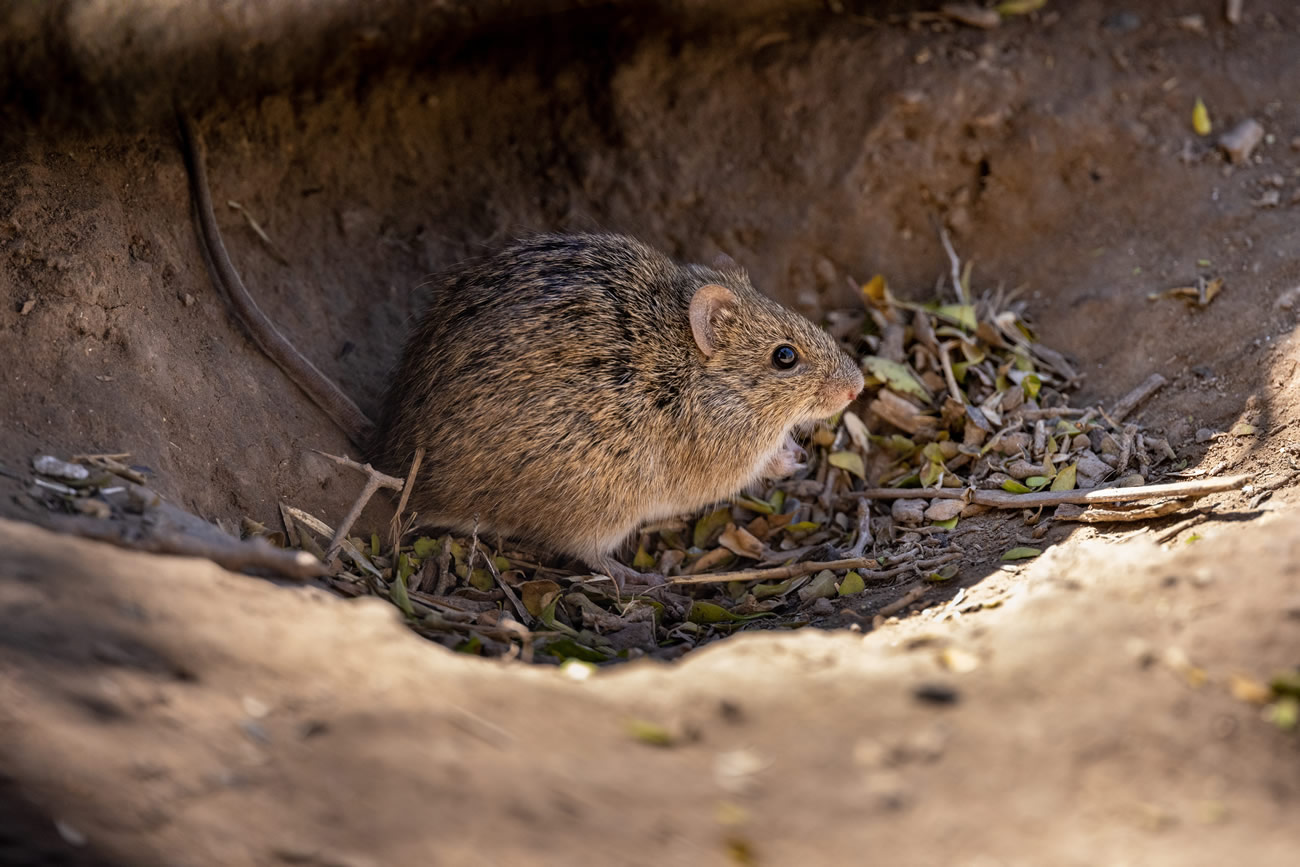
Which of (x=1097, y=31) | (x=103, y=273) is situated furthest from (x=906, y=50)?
(x=103, y=273)

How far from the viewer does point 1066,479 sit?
469 centimetres

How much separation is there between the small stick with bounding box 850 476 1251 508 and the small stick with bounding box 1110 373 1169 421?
60 centimetres

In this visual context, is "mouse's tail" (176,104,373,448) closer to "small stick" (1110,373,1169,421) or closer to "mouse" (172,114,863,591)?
"mouse" (172,114,863,591)

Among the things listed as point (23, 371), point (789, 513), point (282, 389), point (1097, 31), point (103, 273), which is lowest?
point (789, 513)

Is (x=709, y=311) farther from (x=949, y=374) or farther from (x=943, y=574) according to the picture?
(x=943, y=574)

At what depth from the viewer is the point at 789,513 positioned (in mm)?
5285

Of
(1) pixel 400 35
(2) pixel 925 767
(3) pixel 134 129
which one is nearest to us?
(2) pixel 925 767

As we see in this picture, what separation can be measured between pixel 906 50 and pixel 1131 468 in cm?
269

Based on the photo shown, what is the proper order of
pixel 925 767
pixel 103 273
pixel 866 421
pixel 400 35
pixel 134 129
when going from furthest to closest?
pixel 866 421
pixel 400 35
pixel 134 129
pixel 103 273
pixel 925 767

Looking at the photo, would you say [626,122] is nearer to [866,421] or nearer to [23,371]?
[866,421]

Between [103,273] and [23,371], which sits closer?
[23,371]

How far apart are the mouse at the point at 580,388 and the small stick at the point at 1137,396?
1.23 m

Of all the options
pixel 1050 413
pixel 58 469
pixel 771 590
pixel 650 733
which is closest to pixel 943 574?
pixel 771 590

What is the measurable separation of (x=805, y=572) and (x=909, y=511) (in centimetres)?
60
